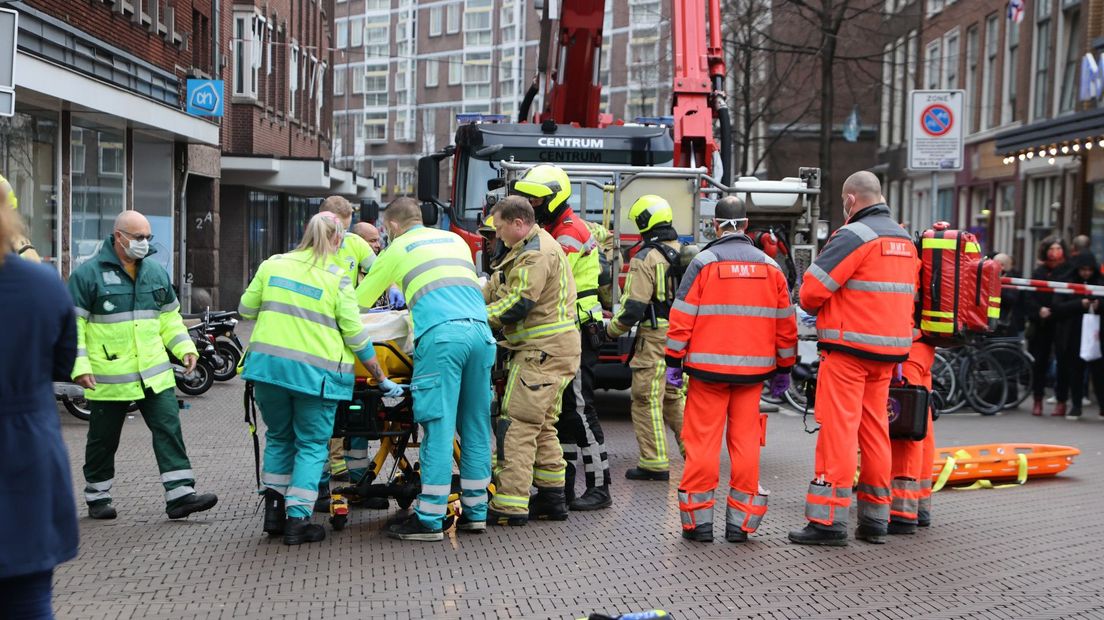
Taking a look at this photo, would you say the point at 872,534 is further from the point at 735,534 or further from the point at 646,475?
the point at 646,475

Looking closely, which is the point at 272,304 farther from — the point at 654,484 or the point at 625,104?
the point at 625,104

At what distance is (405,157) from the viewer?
8562cm

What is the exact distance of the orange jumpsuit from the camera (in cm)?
736

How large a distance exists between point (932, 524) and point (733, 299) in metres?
2.10

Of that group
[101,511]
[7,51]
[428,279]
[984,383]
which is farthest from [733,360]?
[984,383]

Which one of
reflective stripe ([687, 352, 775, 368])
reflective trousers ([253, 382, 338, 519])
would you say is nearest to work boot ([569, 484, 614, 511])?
reflective stripe ([687, 352, 775, 368])

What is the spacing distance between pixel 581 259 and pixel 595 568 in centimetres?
278

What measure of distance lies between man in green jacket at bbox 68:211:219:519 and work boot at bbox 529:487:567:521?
6.29 ft

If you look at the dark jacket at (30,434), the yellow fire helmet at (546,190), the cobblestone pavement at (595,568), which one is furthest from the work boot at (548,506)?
the dark jacket at (30,434)

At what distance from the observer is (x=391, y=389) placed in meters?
7.34

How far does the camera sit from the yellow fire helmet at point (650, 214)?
936 cm

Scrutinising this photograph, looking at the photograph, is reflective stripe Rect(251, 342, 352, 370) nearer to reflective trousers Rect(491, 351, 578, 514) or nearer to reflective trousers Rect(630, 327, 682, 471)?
reflective trousers Rect(491, 351, 578, 514)

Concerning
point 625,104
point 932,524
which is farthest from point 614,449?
point 625,104

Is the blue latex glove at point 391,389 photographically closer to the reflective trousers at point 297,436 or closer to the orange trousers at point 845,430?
the reflective trousers at point 297,436
